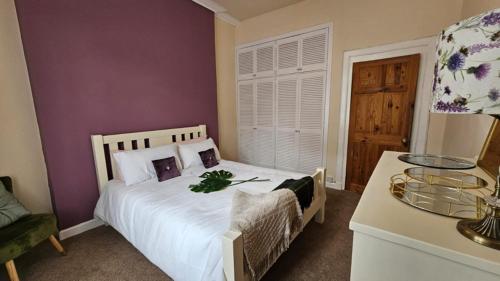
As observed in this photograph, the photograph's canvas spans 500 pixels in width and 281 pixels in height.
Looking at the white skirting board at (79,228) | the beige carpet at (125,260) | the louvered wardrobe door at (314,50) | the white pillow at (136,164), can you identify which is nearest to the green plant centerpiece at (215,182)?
the white pillow at (136,164)

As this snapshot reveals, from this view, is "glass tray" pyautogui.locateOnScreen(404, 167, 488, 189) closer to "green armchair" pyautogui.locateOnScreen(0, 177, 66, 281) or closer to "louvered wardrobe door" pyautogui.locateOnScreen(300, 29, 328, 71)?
"louvered wardrobe door" pyautogui.locateOnScreen(300, 29, 328, 71)

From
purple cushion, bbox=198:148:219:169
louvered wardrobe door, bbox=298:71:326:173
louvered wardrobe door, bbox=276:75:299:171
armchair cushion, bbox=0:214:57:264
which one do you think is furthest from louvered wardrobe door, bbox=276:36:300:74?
armchair cushion, bbox=0:214:57:264

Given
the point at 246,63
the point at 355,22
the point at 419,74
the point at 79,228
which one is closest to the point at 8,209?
the point at 79,228

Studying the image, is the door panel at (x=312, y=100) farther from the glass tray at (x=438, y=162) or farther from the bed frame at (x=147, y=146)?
the glass tray at (x=438, y=162)

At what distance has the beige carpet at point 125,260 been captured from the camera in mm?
1639

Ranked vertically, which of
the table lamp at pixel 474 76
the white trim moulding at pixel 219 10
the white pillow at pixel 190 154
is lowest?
the white pillow at pixel 190 154

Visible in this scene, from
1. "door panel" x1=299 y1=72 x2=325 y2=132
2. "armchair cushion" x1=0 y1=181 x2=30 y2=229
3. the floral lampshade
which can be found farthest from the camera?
"door panel" x1=299 y1=72 x2=325 y2=132

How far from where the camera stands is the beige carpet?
Result: 1639 mm

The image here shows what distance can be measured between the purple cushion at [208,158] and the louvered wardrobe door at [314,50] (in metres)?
1.94

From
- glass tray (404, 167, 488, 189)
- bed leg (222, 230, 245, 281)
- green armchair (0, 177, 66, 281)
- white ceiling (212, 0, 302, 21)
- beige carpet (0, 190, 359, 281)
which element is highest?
white ceiling (212, 0, 302, 21)

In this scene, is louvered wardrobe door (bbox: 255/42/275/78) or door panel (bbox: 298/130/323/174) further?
louvered wardrobe door (bbox: 255/42/275/78)

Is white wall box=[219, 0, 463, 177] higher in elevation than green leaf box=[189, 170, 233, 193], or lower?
higher

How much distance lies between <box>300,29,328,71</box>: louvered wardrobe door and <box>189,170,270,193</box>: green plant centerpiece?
78.8 inches

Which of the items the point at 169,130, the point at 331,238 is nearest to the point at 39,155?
the point at 169,130
